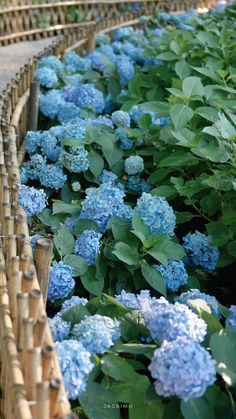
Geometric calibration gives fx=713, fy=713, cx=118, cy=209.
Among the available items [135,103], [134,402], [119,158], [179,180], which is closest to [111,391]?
[134,402]

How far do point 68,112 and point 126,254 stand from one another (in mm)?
1310

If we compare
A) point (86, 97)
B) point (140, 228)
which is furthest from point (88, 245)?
point (86, 97)

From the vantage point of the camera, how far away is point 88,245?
6.99 feet

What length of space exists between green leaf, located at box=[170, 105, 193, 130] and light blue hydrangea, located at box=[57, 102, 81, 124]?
71 centimetres

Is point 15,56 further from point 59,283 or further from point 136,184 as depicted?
point 59,283

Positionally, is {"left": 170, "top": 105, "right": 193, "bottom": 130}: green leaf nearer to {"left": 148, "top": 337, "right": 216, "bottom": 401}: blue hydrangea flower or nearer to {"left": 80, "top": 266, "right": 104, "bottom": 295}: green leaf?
{"left": 80, "top": 266, "right": 104, "bottom": 295}: green leaf

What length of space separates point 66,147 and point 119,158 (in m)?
0.22

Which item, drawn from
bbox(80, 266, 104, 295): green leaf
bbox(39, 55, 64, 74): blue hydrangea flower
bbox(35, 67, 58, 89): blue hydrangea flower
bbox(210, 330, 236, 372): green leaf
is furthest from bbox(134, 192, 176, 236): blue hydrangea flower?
bbox(39, 55, 64, 74): blue hydrangea flower

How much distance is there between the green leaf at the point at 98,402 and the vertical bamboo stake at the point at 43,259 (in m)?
0.37

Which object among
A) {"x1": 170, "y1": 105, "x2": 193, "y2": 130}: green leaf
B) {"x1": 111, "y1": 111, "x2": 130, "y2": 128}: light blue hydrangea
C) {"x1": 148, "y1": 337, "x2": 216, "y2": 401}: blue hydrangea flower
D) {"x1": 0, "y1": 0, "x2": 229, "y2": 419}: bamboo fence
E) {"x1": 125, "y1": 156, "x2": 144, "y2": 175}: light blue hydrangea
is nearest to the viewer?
{"x1": 0, "y1": 0, "x2": 229, "y2": 419}: bamboo fence

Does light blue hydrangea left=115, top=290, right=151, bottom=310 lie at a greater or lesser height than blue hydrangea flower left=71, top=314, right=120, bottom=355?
lesser

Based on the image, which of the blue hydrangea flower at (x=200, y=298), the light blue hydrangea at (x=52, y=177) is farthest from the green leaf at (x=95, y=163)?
the blue hydrangea flower at (x=200, y=298)

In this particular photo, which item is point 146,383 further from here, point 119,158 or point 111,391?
point 119,158

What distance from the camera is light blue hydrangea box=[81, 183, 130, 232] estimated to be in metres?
2.24
